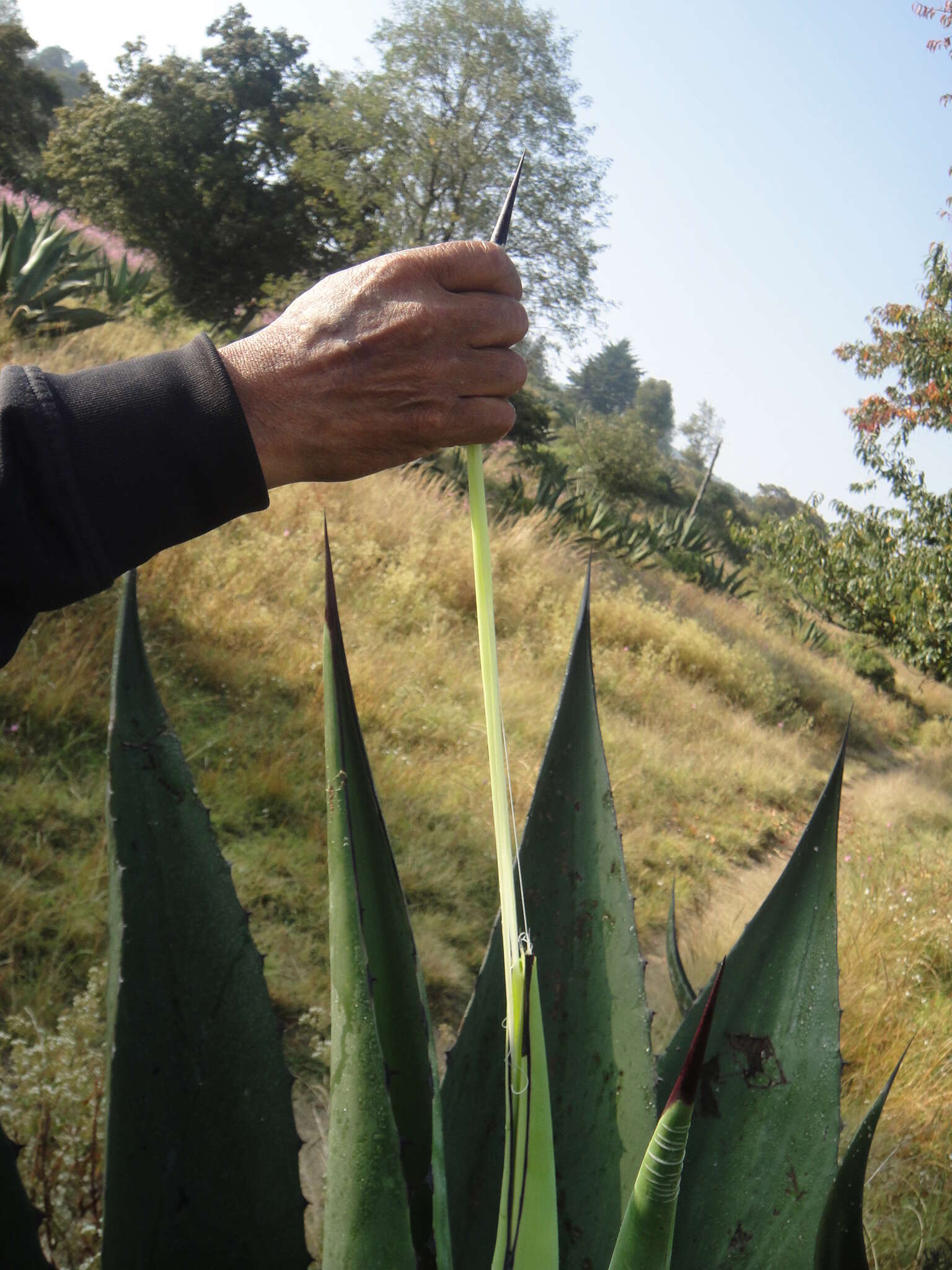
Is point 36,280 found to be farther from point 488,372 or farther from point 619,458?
point 619,458

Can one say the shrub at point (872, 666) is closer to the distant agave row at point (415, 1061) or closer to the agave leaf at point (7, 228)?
the agave leaf at point (7, 228)

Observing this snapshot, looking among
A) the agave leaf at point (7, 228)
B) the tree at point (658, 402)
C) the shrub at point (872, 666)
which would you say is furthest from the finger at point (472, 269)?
the tree at point (658, 402)

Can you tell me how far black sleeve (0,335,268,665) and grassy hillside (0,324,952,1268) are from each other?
181cm

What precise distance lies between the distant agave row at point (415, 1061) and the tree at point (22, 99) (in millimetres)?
29236

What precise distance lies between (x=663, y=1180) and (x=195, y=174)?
22.0 m

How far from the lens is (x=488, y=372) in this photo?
82 cm

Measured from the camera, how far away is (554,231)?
15.9 metres

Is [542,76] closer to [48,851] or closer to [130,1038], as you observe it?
[48,851]

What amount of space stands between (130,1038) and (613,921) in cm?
54

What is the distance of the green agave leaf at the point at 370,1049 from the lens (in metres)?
0.67

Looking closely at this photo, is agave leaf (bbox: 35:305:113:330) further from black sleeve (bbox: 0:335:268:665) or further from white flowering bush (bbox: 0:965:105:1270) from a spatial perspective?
black sleeve (bbox: 0:335:268:665)

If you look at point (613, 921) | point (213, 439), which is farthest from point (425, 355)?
point (613, 921)

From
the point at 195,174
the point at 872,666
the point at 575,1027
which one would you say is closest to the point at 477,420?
the point at 575,1027

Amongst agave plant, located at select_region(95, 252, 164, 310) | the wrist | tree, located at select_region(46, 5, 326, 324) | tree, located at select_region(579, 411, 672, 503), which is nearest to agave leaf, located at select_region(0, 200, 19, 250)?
agave plant, located at select_region(95, 252, 164, 310)
